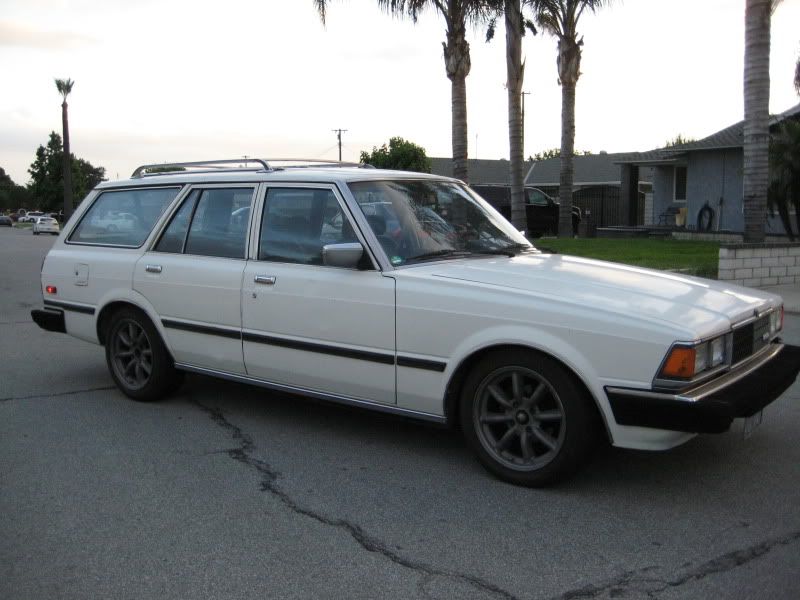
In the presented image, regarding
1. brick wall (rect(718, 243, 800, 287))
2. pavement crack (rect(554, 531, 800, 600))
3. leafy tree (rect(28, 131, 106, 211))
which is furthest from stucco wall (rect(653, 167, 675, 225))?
leafy tree (rect(28, 131, 106, 211))

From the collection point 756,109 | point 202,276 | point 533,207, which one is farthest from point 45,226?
point 202,276

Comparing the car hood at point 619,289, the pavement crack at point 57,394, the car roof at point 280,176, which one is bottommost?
the pavement crack at point 57,394

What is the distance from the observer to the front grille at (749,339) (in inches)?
174

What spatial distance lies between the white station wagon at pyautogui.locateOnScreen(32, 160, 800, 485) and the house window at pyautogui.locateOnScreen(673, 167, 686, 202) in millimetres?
24070

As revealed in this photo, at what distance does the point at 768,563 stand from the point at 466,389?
1.67m

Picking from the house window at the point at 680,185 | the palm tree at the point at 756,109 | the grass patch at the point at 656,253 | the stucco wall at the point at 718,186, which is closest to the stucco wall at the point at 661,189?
the house window at the point at 680,185

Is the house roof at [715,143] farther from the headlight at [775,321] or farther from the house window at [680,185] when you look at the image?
the headlight at [775,321]

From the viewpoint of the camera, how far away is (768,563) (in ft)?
11.5

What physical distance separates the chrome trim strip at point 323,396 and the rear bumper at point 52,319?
1.39m

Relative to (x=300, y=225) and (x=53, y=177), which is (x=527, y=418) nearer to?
(x=300, y=225)

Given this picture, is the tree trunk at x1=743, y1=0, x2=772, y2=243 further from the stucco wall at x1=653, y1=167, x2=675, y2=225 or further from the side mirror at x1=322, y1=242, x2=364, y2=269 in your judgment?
the stucco wall at x1=653, y1=167, x2=675, y2=225

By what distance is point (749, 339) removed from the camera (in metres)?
4.58

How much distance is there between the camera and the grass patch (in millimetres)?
14695

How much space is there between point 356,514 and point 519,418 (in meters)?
0.97
